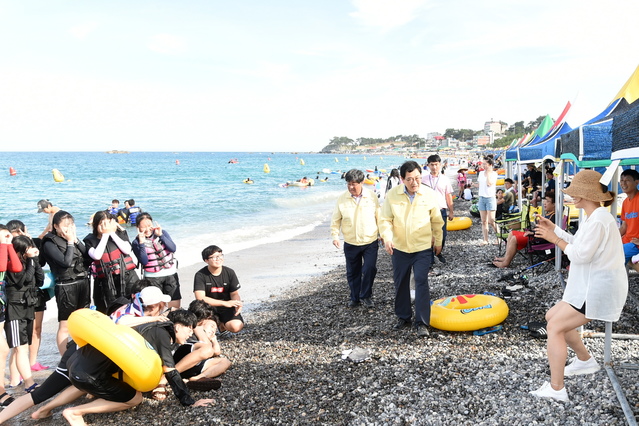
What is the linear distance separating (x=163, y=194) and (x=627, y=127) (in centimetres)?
3453

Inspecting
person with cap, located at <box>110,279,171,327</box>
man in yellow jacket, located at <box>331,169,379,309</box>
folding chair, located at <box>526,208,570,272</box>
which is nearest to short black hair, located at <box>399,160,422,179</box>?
man in yellow jacket, located at <box>331,169,379,309</box>

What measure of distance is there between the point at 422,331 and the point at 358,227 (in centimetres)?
164

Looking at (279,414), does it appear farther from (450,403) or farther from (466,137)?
(466,137)

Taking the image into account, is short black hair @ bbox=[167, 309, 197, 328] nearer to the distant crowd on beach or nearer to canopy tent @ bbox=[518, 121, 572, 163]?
the distant crowd on beach

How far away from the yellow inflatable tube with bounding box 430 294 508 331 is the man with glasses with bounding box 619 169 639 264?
6.00ft

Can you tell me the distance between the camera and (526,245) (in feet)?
24.4

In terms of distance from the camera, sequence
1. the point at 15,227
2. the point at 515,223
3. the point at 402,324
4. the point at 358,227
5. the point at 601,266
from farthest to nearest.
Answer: the point at 515,223 → the point at 358,227 → the point at 402,324 → the point at 15,227 → the point at 601,266

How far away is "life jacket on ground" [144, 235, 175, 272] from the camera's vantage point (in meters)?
5.51

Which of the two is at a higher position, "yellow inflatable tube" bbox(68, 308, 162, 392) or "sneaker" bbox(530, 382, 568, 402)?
"yellow inflatable tube" bbox(68, 308, 162, 392)

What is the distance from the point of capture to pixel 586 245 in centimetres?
304

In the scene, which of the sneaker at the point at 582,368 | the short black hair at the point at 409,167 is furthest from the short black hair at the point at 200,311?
the sneaker at the point at 582,368

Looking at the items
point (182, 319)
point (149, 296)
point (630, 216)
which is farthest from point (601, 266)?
point (149, 296)

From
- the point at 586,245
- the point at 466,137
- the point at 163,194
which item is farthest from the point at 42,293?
the point at 466,137

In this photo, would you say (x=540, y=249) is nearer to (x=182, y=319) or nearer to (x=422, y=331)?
(x=422, y=331)
